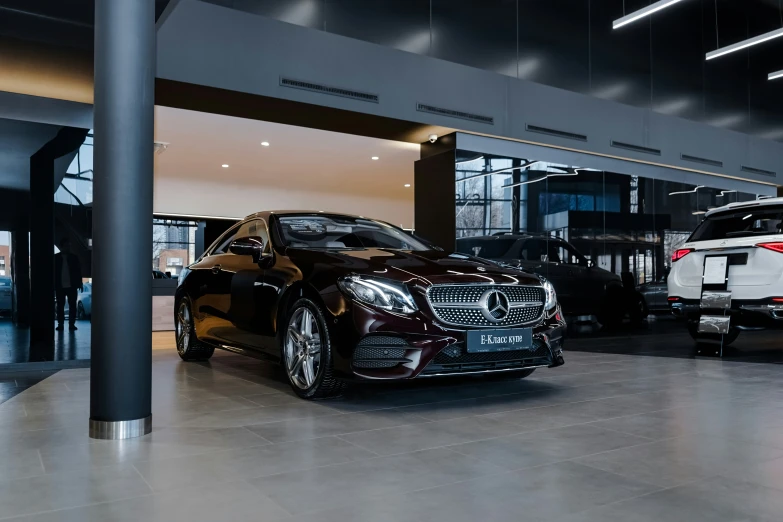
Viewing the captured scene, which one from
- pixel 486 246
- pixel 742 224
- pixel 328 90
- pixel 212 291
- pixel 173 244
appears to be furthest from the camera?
pixel 173 244

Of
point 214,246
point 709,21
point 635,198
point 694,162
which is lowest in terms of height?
point 214,246

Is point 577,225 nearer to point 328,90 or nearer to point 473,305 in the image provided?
point 328,90

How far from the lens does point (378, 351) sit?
372 centimetres

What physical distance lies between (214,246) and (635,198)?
7347 mm

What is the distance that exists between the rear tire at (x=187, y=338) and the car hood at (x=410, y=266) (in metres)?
2.01

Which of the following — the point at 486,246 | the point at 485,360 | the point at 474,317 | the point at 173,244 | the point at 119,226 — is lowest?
the point at 485,360

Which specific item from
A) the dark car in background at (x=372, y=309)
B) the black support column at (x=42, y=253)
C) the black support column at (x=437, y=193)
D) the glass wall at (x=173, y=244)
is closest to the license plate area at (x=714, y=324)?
the dark car in background at (x=372, y=309)

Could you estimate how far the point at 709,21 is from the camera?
1215 centimetres

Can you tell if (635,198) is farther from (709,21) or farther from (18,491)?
(18,491)

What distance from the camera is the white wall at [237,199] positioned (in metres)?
15.2

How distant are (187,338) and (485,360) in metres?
3.34

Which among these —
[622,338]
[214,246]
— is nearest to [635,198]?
[622,338]

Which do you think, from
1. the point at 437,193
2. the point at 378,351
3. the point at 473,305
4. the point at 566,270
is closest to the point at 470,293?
the point at 473,305

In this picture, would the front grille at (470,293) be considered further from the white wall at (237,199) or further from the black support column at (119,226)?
the white wall at (237,199)
